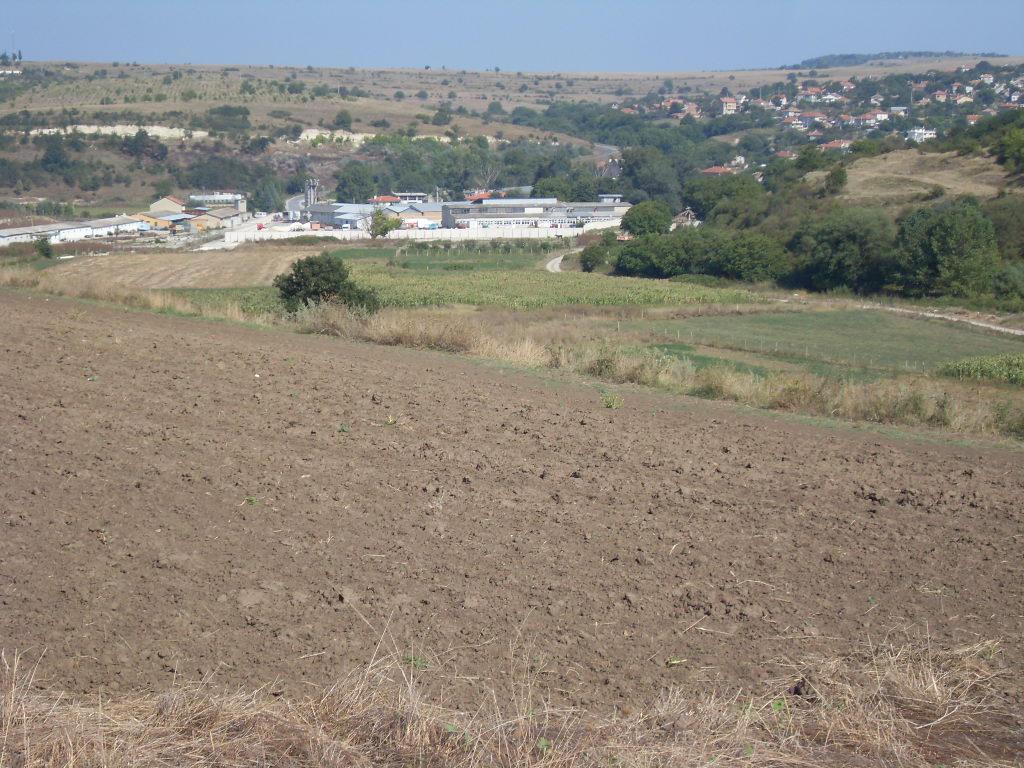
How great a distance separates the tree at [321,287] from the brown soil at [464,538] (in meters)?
12.6

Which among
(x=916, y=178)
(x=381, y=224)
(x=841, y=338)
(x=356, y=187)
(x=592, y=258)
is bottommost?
(x=592, y=258)

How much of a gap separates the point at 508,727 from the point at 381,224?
296ft

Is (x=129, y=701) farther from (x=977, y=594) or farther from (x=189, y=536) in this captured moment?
(x=977, y=594)

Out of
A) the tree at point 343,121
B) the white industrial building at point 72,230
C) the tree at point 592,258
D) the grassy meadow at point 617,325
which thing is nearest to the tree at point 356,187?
the white industrial building at point 72,230

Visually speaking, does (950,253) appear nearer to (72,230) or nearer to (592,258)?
(592,258)

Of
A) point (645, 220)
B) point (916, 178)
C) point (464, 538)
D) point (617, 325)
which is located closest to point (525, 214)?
point (645, 220)

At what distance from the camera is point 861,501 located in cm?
928

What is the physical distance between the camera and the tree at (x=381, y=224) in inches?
3607

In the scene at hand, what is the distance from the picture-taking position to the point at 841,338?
1592 inches

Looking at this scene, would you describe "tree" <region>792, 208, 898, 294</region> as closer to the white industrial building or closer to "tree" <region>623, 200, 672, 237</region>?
"tree" <region>623, 200, 672, 237</region>

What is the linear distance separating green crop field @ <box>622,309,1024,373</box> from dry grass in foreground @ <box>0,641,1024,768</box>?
81.9 feet

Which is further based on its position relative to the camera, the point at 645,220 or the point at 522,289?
the point at 645,220

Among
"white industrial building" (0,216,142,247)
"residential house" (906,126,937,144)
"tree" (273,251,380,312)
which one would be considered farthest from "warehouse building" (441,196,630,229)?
"residential house" (906,126,937,144)

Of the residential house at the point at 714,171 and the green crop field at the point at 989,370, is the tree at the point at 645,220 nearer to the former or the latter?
the residential house at the point at 714,171
